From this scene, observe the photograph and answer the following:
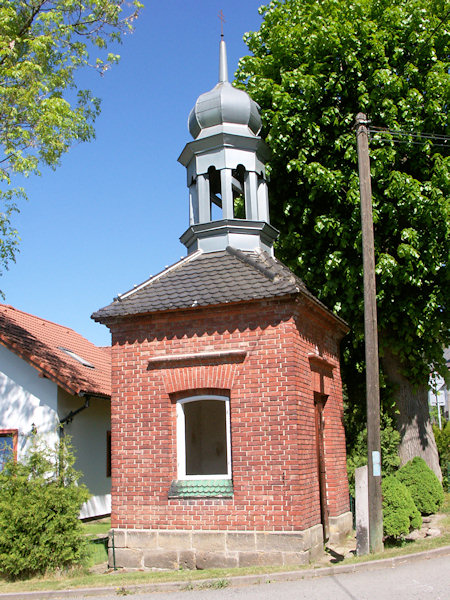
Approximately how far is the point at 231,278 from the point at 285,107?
5.64 metres

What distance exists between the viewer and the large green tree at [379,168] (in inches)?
546

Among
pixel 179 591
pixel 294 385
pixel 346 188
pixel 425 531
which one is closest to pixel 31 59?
pixel 346 188

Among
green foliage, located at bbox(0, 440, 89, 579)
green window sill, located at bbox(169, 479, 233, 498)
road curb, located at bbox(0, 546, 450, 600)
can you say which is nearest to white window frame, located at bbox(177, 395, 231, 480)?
green window sill, located at bbox(169, 479, 233, 498)

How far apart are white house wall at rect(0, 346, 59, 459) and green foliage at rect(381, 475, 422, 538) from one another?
8.49 m

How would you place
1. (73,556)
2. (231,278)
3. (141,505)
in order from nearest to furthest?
(73,556) < (141,505) < (231,278)

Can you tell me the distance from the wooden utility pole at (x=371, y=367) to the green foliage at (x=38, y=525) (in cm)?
473

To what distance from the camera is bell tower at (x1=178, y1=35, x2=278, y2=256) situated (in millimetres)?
12789

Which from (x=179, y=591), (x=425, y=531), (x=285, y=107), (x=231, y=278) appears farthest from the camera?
(x=285, y=107)

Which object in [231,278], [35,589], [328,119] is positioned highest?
[328,119]

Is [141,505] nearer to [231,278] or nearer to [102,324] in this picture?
[102,324]

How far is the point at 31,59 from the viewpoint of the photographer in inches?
553

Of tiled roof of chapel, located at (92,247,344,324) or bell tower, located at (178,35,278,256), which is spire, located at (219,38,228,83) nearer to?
bell tower, located at (178,35,278,256)

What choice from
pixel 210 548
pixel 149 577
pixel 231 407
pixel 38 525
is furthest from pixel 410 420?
pixel 38 525

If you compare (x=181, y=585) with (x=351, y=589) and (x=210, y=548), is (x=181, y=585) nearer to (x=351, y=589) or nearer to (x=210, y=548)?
(x=210, y=548)
